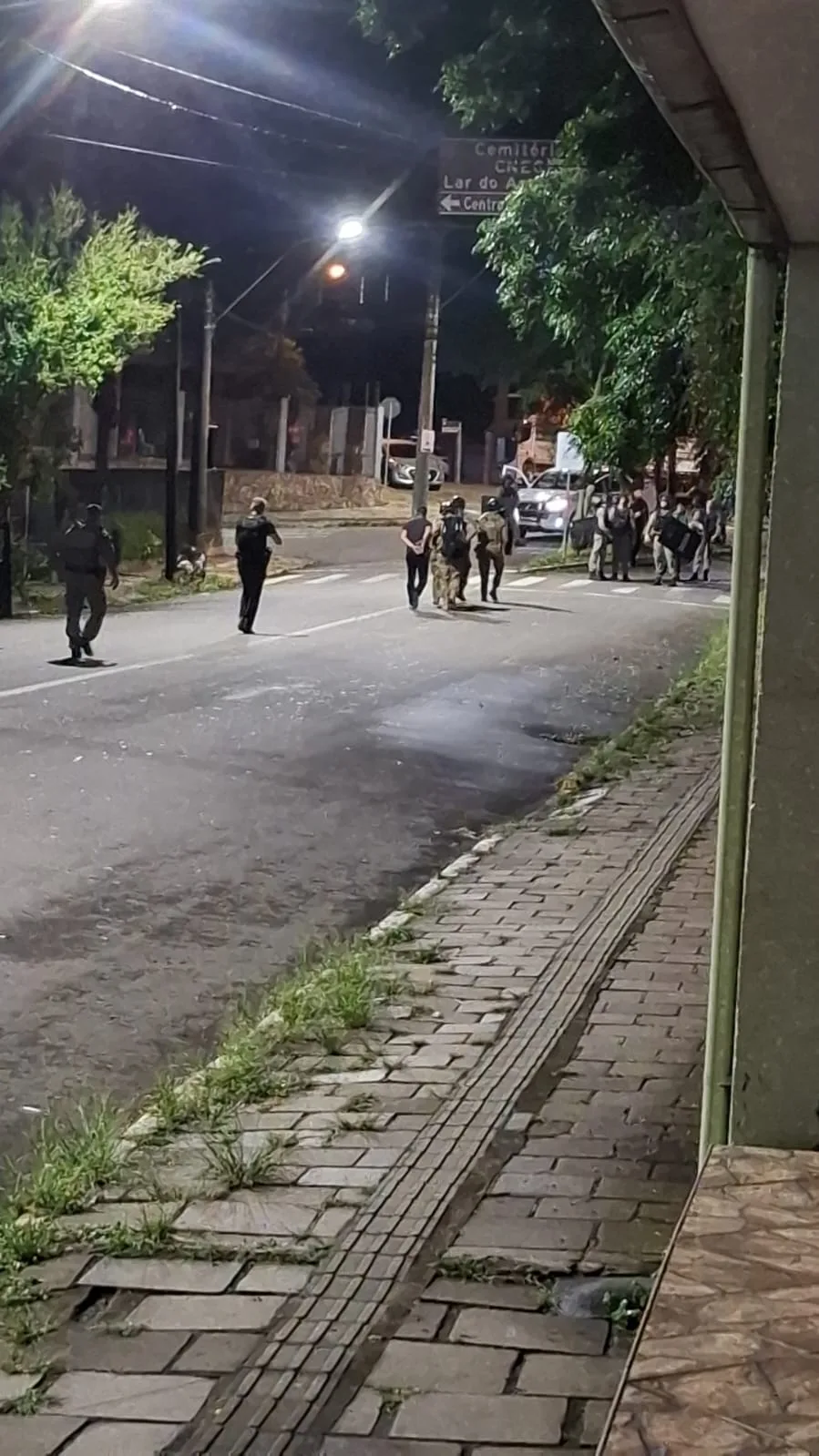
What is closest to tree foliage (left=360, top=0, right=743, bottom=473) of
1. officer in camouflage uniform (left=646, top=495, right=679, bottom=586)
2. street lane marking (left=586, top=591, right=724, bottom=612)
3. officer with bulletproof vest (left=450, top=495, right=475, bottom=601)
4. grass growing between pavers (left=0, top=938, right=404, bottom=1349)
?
officer with bulletproof vest (left=450, top=495, right=475, bottom=601)

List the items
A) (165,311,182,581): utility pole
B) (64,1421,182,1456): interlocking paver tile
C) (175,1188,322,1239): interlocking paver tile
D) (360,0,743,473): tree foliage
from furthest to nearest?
1. (165,311,182,581): utility pole
2. (360,0,743,473): tree foliage
3. (175,1188,322,1239): interlocking paver tile
4. (64,1421,182,1456): interlocking paver tile

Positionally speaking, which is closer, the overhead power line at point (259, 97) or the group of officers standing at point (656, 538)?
the overhead power line at point (259, 97)

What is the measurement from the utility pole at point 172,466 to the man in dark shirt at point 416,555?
5.59 metres

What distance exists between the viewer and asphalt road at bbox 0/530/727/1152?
6.84 m

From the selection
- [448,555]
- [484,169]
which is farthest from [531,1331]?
[448,555]

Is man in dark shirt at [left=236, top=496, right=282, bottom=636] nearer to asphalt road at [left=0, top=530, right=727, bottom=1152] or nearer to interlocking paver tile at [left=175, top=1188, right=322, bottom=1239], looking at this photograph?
asphalt road at [left=0, top=530, right=727, bottom=1152]

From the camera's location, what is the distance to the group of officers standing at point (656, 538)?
32.6 meters

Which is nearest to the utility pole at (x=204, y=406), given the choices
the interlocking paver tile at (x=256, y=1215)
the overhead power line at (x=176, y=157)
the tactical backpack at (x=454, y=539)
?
the overhead power line at (x=176, y=157)

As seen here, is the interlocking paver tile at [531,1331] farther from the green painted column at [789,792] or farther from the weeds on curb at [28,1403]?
the weeds on curb at [28,1403]

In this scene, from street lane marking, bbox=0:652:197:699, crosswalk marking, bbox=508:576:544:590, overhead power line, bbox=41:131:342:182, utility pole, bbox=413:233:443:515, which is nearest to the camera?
street lane marking, bbox=0:652:197:699

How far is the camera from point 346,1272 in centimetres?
420

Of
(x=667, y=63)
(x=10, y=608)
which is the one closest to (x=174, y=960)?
(x=667, y=63)

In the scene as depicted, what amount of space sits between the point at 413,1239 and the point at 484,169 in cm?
1699

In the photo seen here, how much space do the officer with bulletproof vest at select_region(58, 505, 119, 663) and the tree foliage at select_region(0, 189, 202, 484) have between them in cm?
617
